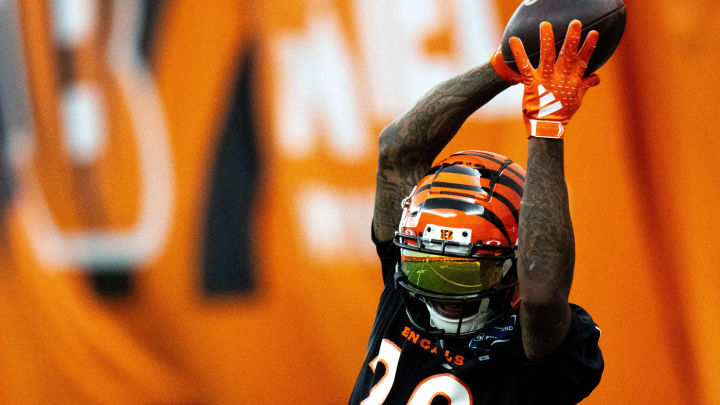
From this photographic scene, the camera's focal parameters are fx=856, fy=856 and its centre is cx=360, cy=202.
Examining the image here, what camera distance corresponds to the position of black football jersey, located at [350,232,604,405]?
1.62 metres

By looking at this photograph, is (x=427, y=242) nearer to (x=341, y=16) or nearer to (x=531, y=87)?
(x=531, y=87)

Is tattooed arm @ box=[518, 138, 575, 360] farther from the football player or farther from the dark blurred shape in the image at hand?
the dark blurred shape

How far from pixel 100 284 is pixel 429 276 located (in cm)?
206

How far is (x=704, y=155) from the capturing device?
2730mm

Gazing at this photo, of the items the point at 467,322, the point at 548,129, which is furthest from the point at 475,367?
the point at 548,129

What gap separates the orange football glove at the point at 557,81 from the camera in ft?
4.95

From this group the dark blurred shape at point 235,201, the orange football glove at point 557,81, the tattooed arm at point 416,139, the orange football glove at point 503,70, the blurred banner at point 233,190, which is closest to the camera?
the orange football glove at point 557,81

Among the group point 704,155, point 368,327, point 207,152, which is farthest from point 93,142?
point 704,155

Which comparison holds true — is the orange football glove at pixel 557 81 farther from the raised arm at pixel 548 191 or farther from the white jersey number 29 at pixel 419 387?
the white jersey number 29 at pixel 419 387

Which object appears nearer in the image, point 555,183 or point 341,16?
point 555,183

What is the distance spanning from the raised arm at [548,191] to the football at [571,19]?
0.14ft

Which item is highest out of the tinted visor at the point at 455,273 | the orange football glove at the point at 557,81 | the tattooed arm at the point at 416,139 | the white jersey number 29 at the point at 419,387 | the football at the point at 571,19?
the football at the point at 571,19

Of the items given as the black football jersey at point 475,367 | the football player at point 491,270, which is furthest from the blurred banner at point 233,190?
the black football jersey at point 475,367

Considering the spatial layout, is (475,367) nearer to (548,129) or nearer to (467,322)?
(467,322)
